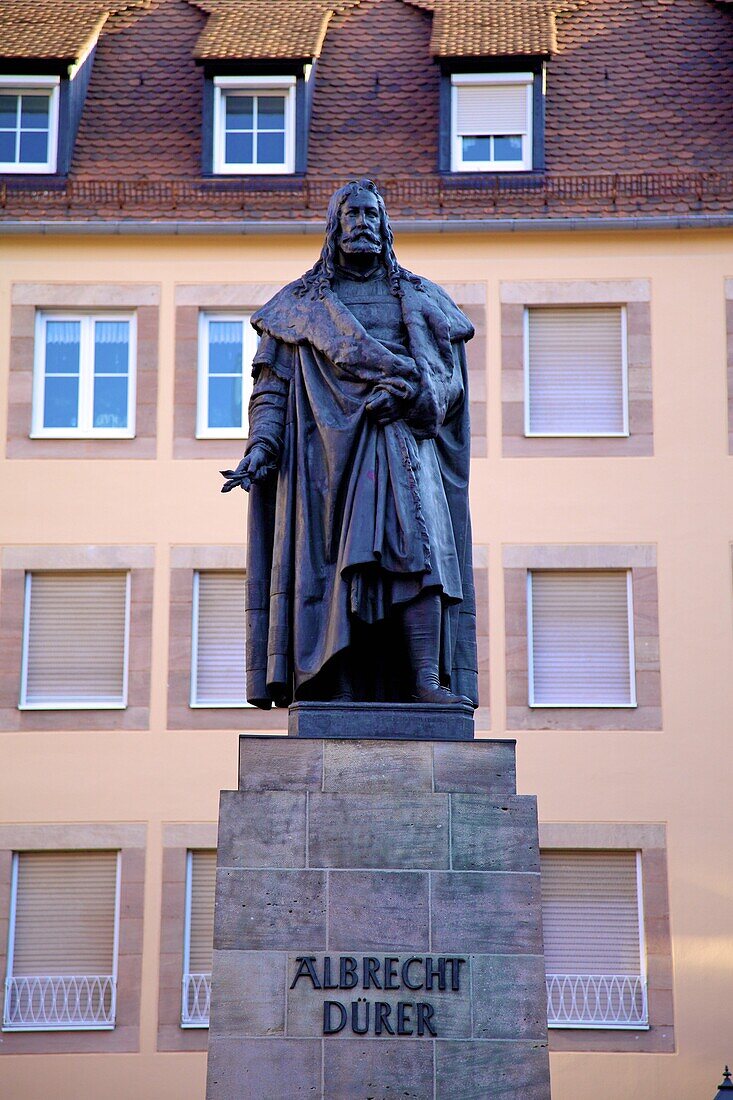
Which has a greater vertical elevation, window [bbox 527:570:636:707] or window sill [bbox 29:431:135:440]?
window sill [bbox 29:431:135:440]

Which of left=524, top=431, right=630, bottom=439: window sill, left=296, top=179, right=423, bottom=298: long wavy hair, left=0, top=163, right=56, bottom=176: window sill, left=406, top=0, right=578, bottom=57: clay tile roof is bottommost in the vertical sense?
left=296, top=179, right=423, bottom=298: long wavy hair

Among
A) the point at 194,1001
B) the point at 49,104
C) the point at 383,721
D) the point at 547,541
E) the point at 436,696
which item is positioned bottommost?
the point at 194,1001

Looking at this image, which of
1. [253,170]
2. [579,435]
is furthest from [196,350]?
[579,435]

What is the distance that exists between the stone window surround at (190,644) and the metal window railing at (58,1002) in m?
3.02

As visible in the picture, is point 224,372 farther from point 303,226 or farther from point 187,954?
point 187,954

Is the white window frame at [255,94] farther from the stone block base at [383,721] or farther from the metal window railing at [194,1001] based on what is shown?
the stone block base at [383,721]

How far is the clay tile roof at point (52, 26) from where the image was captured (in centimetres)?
2527

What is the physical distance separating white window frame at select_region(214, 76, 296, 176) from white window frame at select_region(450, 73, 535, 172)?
1.99m

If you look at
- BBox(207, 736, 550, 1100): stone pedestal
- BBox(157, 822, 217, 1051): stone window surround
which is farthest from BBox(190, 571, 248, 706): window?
BBox(207, 736, 550, 1100): stone pedestal

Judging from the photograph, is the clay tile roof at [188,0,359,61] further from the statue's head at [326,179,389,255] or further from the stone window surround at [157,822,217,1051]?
the statue's head at [326,179,389,255]

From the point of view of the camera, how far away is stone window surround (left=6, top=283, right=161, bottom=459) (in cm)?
2392

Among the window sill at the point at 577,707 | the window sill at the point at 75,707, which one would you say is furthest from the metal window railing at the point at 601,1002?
the window sill at the point at 75,707

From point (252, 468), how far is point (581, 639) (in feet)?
46.8

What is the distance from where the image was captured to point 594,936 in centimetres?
2233
